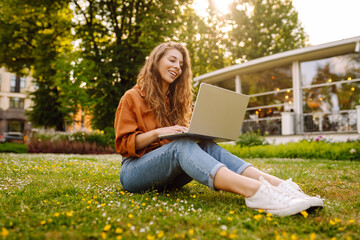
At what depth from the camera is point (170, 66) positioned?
3090 mm

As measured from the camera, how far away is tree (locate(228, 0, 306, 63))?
23.4m

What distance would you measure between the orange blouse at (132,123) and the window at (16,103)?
44089 mm

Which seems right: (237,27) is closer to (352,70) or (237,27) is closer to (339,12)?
(339,12)

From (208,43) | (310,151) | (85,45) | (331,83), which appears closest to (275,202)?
(310,151)

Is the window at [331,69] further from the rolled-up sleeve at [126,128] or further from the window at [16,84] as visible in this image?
the window at [16,84]

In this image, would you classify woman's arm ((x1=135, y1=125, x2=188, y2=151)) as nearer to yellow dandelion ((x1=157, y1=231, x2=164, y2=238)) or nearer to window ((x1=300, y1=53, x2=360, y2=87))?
yellow dandelion ((x1=157, y1=231, x2=164, y2=238))

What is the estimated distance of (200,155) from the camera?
229 centimetres

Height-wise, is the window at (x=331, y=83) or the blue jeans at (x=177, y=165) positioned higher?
the window at (x=331, y=83)

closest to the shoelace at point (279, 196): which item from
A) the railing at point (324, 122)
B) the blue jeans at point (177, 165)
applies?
the blue jeans at point (177, 165)

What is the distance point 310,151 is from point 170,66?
7254 mm

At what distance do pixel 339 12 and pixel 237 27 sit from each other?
33.3 feet

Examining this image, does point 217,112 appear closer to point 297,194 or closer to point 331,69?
point 297,194

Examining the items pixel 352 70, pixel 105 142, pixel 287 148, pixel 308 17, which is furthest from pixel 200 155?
pixel 308 17

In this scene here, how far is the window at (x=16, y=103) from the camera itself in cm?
4072
